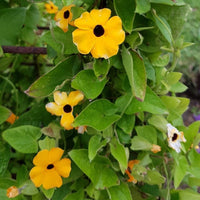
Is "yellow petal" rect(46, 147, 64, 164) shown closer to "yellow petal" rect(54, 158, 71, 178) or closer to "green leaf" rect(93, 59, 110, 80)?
"yellow petal" rect(54, 158, 71, 178)

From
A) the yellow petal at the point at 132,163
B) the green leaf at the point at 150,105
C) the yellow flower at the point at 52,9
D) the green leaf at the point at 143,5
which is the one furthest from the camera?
the yellow flower at the point at 52,9

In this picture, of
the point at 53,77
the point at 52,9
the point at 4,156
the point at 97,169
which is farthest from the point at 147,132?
the point at 52,9

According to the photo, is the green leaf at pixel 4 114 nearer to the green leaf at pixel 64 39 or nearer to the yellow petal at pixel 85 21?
the green leaf at pixel 64 39

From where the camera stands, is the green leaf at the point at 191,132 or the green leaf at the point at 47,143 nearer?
the green leaf at the point at 47,143

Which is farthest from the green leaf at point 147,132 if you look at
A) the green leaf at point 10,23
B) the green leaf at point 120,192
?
the green leaf at point 10,23

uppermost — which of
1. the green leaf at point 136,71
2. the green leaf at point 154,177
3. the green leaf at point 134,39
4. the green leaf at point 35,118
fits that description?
the green leaf at point 134,39

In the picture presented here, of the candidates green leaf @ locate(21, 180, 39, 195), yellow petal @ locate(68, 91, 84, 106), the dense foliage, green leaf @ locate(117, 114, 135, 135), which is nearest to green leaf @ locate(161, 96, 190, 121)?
the dense foliage

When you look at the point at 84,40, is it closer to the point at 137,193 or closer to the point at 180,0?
the point at 180,0
